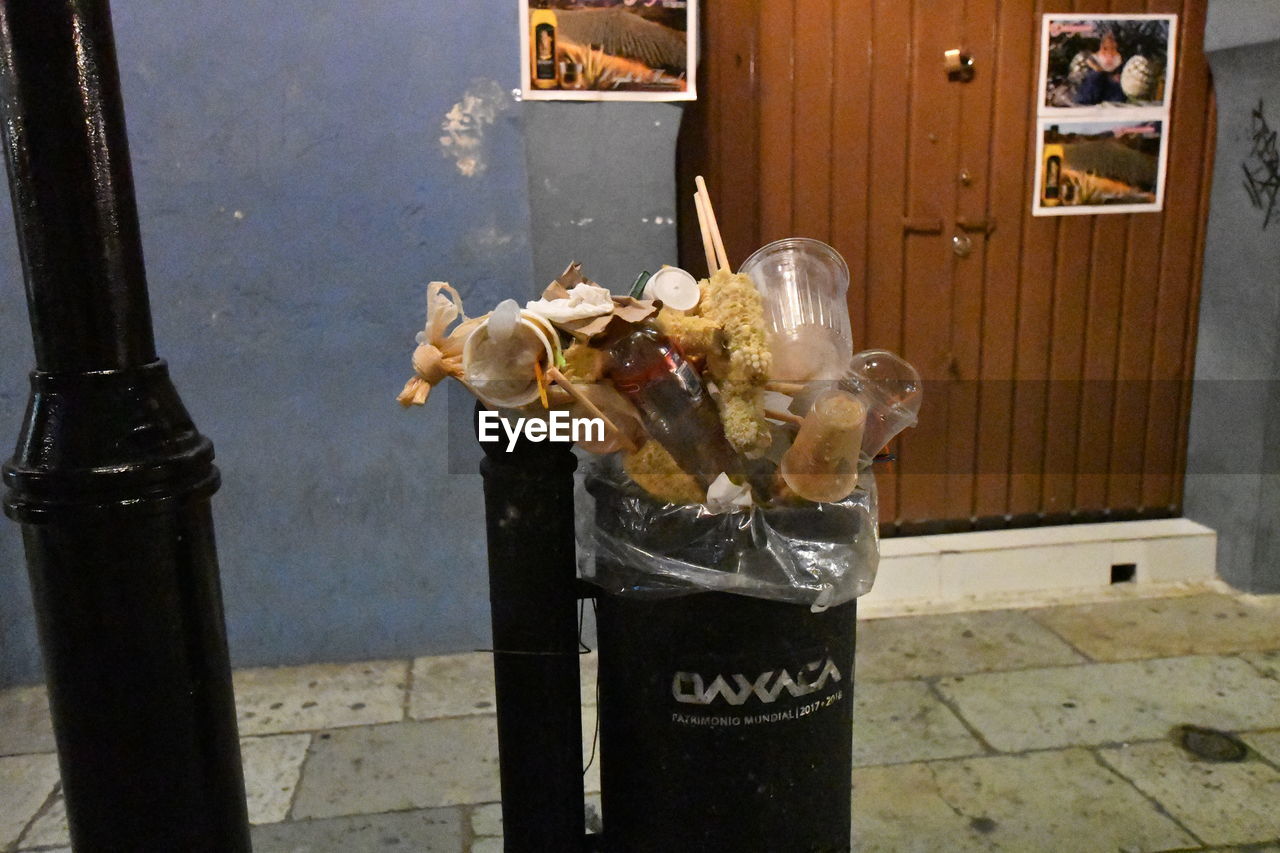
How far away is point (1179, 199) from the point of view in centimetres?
456

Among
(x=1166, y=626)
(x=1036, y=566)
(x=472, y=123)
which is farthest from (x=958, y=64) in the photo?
(x=1166, y=626)

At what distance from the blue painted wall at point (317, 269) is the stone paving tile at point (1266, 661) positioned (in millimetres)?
3143

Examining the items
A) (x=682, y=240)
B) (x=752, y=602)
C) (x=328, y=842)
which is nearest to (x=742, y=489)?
(x=752, y=602)

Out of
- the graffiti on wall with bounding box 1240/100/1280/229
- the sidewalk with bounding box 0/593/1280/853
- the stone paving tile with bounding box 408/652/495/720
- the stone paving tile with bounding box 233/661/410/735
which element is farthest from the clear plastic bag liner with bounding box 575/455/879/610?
the graffiti on wall with bounding box 1240/100/1280/229

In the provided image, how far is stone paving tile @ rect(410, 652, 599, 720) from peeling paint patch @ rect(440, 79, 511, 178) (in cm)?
190

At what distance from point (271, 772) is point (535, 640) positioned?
5.92 feet

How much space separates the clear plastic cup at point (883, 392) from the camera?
2.17 metres

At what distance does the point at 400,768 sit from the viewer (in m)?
3.37

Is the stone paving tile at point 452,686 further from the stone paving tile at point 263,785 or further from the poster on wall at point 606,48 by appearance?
the poster on wall at point 606,48

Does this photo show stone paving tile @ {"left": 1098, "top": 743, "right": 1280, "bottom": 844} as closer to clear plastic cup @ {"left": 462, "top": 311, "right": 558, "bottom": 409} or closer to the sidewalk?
the sidewalk

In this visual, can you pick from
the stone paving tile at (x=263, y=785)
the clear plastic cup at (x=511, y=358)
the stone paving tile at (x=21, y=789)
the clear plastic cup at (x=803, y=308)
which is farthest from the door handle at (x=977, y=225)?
the stone paving tile at (x=21, y=789)

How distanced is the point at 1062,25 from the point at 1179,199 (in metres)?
1.00

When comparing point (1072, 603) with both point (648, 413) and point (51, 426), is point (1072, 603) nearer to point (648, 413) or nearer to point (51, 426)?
point (648, 413)

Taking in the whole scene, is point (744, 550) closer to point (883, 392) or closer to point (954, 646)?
point (883, 392)
